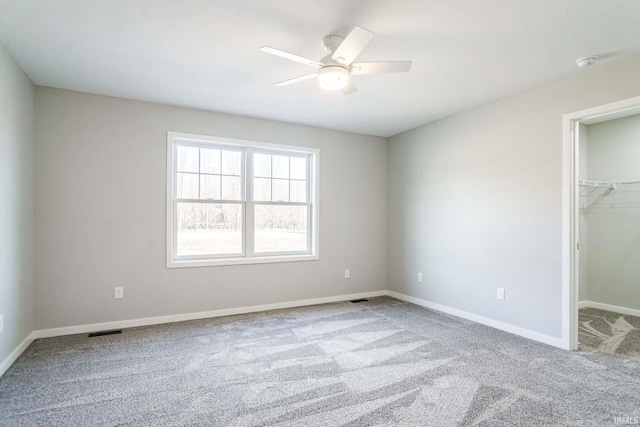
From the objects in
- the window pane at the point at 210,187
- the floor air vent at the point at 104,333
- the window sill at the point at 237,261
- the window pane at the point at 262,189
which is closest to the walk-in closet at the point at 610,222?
the window sill at the point at 237,261

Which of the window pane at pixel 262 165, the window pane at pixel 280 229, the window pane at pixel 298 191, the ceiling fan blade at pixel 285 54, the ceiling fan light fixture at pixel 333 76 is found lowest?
the window pane at pixel 280 229

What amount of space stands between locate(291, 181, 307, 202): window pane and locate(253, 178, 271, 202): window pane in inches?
14.3

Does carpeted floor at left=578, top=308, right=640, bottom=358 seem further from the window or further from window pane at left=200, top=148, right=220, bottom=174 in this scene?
window pane at left=200, top=148, right=220, bottom=174

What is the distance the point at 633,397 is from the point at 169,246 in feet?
14.0

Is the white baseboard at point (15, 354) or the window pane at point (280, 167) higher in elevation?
the window pane at point (280, 167)

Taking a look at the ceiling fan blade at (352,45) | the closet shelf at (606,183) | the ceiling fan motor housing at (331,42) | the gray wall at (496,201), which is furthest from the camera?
the closet shelf at (606,183)

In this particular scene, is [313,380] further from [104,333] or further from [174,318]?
[104,333]

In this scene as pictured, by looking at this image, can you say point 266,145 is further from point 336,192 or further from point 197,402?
point 197,402

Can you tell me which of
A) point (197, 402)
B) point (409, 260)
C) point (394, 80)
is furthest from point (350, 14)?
point (409, 260)

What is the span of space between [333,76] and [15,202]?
291cm

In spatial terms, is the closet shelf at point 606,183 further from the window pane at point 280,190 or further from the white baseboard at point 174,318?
the window pane at point 280,190

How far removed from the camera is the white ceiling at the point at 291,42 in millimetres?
2105

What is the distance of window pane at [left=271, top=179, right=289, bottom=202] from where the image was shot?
464cm

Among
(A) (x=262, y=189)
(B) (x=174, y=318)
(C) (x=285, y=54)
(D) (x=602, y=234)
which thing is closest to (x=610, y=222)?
(D) (x=602, y=234)
